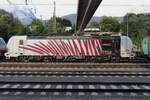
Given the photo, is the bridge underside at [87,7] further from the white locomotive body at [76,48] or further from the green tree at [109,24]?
the green tree at [109,24]

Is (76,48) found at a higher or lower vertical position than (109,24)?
lower

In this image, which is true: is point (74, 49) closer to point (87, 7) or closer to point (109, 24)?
point (87, 7)

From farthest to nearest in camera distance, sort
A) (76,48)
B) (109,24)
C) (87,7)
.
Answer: (109,24) → (76,48) → (87,7)

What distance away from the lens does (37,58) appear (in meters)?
38.0

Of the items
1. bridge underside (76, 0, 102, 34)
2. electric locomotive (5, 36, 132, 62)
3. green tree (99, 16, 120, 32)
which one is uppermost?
green tree (99, 16, 120, 32)

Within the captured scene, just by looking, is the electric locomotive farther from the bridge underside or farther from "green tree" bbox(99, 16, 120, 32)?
"green tree" bbox(99, 16, 120, 32)

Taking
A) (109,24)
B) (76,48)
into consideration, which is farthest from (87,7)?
(109,24)

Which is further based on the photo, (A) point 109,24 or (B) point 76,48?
(A) point 109,24

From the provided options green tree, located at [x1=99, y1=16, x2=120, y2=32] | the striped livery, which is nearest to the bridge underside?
the striped livery

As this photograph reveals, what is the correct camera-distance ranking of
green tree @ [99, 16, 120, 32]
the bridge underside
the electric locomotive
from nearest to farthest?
the bridge underside
the electric locomotive
green tree @ [99, 16, 120, 32]

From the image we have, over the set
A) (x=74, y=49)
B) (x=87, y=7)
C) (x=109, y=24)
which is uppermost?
(x=109, y=24)

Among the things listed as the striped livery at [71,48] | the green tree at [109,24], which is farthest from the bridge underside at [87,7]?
the green tree at [109,24]

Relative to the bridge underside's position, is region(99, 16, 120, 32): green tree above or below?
above

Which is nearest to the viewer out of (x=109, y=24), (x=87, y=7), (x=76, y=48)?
(x=87, y=7)
